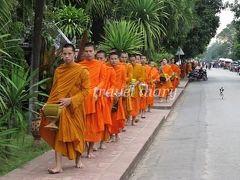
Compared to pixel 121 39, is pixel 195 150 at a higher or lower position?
lower

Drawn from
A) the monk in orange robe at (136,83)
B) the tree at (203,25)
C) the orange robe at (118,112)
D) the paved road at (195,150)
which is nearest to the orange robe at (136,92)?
the monk in orange robe at (136,83)

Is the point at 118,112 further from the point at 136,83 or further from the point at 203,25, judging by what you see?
the point at 203,25

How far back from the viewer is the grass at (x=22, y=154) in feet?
24.5

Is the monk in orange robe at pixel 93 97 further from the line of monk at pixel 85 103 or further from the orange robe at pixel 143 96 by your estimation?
the orange robe at pixel 143 96

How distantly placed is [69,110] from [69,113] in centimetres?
5

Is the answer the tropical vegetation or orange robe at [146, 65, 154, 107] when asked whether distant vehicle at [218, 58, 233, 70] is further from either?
orange robe at [146, 65, 154, 107]

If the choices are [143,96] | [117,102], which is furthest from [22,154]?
[143,96]

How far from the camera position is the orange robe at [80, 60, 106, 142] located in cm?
822

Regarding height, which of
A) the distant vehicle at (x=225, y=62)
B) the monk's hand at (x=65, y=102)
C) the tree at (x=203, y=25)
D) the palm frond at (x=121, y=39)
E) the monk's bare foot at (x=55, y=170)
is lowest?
the distant vehicle at (x=225, y=62)

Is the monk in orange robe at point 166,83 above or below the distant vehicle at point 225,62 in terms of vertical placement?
above

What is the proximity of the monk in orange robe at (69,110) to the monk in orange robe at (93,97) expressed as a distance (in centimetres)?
111

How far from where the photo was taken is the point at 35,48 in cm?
962

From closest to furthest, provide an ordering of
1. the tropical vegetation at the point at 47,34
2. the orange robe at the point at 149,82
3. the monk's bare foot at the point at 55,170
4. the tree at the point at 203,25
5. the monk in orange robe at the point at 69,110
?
the monk in orange robe at the point at 69,110
the monk's bare foot at the point at 55,170
the tropical vegetation at the point at 47,34
the orange robe at the point at 149,82
the tree at the point at 203,25

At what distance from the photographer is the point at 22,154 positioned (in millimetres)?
8664
